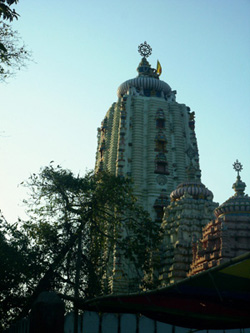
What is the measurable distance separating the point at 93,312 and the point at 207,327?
2.48 metres

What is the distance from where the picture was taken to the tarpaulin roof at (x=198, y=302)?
287 inches

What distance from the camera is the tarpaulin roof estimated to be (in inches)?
287

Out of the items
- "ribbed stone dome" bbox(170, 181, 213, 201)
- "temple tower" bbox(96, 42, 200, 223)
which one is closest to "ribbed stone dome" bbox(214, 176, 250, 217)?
"ribbed stone dome" bbox(170, 181, 213, 201)

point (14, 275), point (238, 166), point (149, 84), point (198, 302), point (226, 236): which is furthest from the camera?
point (149, 84)

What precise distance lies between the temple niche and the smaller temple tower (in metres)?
4.77

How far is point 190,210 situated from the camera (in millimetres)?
35625

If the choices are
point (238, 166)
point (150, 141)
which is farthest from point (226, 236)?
point (150, 141)

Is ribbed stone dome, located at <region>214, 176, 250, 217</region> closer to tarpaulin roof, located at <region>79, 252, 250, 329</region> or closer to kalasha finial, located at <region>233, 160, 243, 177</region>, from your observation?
kalasha finial, located at <region>233, 160, 243, 177</region>

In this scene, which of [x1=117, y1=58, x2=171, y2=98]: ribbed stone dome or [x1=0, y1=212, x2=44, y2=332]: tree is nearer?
[x1=0, y1=212, x2=44, y2=332]: tree

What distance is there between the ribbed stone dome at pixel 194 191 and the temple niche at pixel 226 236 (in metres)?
9.85

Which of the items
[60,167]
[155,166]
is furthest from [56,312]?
[155,166]

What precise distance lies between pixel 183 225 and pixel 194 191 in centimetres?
454

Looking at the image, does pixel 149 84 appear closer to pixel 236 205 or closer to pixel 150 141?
pixel 150 141

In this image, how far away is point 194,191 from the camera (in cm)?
3812
